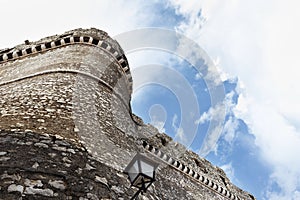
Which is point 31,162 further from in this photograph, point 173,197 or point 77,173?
point 173,197

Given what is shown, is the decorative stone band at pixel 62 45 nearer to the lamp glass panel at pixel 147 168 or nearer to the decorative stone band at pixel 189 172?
the decorative stone band at pixel 189 172

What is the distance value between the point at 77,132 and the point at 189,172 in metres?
6.92

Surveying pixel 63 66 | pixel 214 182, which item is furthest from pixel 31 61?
pixel 214 182

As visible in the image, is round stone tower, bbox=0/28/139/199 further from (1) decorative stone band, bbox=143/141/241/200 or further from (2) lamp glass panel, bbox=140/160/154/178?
(1) decorative stone band, bbox=143/141/241/200

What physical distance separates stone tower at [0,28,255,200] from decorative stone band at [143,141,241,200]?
3 cm

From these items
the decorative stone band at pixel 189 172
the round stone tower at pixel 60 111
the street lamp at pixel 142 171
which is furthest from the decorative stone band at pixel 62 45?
the street lamp at pixel 142 171

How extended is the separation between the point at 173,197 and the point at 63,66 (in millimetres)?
4713

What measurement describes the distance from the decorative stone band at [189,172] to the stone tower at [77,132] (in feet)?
0.11

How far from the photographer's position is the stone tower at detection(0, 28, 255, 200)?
16.5ft

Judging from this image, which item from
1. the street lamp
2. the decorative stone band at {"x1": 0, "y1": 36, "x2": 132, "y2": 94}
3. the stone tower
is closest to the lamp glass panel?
the street lamp

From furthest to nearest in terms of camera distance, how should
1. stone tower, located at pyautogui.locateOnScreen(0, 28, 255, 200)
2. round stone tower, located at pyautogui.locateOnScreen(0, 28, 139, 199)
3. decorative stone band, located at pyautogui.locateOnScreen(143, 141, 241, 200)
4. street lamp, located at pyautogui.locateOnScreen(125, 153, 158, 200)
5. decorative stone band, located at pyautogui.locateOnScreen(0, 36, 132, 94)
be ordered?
1. decorative stone band, located at pyautogui.locateOnScreen(143, 141, 241, 200)
2. decorative stone band, located at pyautogui.locateOnScreen(0, 36, 132, 94)
3. stone tower, located at pyautogui.locateOnScreen(0, 28, 255, 200)
4. round stone tower, located at pyautogui.locateOnScreen(0, 28, 139, 199)
5. street lamp, located at pyautogui.locateOnScreen(125, 153, 158, 200)

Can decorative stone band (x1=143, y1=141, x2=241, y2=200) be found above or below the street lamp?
above

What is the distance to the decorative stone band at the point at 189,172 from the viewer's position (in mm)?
11447

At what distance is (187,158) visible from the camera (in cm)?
1365
